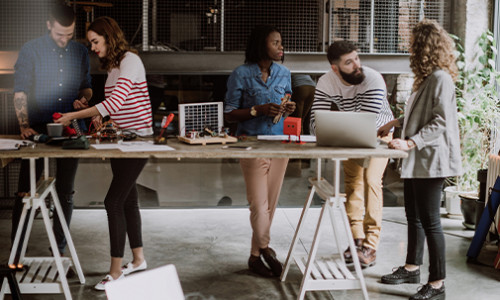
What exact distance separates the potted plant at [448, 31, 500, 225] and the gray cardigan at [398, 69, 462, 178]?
2.33m

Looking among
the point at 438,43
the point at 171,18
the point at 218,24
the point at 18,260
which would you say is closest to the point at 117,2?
the point at 171,18

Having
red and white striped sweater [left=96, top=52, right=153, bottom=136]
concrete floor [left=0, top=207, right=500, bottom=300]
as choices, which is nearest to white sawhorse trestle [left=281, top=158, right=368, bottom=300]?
concrete floor [left=0, top=207, right=500, bottom=300]

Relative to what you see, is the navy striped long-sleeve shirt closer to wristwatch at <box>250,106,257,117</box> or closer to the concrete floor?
wristwatch at <box>250,106,257,117</box>

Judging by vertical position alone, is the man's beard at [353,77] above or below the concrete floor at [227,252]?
above

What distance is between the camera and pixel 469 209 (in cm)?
551

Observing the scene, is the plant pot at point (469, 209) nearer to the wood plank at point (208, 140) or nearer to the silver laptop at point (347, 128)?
the silver laptop at point (347, 128)

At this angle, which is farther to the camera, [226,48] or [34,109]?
[226,48]

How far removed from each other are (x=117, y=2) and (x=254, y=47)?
3.19 m

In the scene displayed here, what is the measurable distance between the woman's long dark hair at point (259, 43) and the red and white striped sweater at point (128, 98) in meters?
0.81

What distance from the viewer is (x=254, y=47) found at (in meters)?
4.12

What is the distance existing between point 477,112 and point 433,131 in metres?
2.55

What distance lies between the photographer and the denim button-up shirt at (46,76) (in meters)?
4.16

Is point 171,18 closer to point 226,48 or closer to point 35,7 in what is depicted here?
point 226,48

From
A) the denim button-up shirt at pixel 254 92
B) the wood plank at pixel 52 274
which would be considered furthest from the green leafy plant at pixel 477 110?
the wood plank at pixel 52 274
